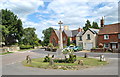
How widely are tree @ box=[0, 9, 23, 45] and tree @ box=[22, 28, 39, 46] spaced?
1341 centimetres

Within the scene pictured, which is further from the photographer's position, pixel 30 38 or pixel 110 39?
pixel 30 38

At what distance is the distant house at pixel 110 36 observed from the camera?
33.9 metres

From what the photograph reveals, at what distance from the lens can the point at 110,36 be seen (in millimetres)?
35344

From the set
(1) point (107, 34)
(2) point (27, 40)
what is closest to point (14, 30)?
(2) point (27, 40)

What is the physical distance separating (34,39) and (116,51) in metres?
54.3

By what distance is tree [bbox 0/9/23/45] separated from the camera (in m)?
50.3

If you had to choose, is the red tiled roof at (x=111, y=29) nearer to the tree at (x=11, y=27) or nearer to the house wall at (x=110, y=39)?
the house wall at (x=110, y=39)

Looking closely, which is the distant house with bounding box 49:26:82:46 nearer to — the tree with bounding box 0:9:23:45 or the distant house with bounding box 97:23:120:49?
the distant house with bounding box 97:23:120:49

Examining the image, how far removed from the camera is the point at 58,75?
10367mm

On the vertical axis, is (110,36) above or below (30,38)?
below

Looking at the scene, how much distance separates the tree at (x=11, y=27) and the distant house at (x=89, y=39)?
1181 inches

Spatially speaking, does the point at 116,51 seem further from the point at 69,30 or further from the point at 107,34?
the point at 69,30

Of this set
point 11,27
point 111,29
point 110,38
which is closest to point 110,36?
point 110,38

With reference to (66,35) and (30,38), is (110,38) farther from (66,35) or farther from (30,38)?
(30,38)
